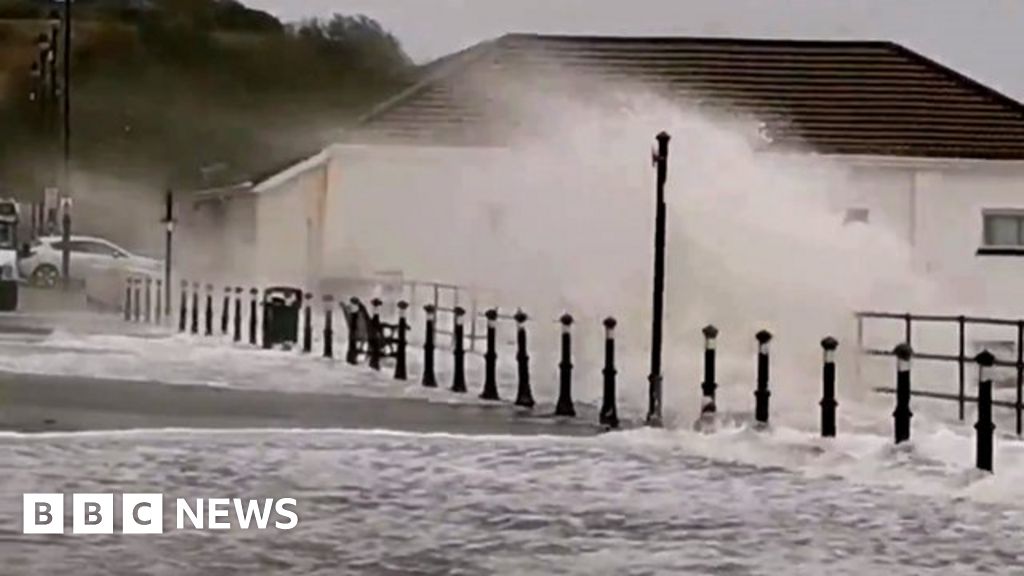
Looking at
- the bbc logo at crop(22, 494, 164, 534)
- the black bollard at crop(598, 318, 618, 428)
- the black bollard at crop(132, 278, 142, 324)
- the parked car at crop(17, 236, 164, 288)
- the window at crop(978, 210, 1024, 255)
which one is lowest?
the bbc logo at crop(22, 494, 164, 534)

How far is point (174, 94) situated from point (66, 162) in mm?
6289

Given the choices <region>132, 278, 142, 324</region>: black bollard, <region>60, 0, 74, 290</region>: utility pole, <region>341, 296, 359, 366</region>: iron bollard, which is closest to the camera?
<region>341, 296, 359, 366</region>: iron bollard

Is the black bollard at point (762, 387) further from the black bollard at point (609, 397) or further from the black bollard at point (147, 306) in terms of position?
the black bollard at point (147, 306)

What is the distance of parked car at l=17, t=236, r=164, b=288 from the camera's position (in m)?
43.9

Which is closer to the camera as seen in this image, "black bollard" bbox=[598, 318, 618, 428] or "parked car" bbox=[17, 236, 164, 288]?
"black bollard" bbox=[598, 318, 618, 428]

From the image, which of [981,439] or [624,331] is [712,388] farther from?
[624,331]

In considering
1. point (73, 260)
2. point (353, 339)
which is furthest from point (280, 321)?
point (73, 260)

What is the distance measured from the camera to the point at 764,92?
108 feet

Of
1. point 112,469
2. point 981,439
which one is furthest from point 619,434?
point 112,469

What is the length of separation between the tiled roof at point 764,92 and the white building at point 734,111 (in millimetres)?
34

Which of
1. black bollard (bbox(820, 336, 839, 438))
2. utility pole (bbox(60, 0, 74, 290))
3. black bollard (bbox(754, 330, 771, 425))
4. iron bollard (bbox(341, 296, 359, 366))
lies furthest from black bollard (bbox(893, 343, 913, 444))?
utility pole (bbox(60, 0, 74, 290))

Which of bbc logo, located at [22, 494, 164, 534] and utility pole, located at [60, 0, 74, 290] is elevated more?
utility pole, located at [60, 0, 74, 290]

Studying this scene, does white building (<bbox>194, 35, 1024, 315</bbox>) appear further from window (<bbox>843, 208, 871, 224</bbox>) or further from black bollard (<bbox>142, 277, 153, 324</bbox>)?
black bollard (<bbox>142, 277, 153, 324</bbox>)

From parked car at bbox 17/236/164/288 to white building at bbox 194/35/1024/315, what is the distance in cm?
1052
